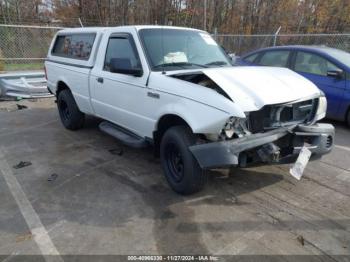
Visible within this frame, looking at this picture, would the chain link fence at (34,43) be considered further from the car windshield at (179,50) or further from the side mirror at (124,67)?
the side mirror at (124,67)

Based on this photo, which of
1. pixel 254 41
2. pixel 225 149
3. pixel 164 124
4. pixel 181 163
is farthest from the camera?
pixel 254 41

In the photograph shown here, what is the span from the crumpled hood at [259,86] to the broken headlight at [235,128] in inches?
6.5

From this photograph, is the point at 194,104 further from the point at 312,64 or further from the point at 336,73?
the point at 312,64

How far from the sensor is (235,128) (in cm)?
334

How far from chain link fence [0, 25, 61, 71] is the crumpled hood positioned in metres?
10.6

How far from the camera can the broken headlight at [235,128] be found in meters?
3.26

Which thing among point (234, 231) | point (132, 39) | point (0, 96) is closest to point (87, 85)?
point (132, 39)

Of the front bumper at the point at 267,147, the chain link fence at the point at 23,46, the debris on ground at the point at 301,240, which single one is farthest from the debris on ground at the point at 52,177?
the chain link fence at the point at 23,46

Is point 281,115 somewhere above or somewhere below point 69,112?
above

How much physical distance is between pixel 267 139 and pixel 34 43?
1251cm

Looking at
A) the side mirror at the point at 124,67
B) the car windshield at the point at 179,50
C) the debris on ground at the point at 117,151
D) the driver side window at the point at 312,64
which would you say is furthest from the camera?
the driver side window at the point at 312,64

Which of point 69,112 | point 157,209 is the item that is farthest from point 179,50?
point 69,112

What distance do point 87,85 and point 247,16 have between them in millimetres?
15743

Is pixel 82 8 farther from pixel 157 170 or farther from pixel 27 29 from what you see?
pixel 157 170
